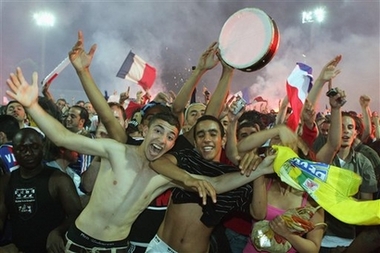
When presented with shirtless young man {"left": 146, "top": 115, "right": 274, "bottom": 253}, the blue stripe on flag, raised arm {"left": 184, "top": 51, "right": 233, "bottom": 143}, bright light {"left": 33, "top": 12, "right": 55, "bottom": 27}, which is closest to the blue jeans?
shirtless young man {"left": 146, "top": 115, "right": 274, "bottom": 253}

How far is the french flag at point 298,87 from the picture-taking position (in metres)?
5.87

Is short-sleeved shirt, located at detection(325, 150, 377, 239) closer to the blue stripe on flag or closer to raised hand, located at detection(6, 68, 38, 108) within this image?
raised hand, located at detection(6, 68, 38, 108)

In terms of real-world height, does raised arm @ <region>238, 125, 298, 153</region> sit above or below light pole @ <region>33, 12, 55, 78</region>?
below

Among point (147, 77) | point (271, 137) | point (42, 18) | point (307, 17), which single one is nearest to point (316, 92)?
point (271, 137)

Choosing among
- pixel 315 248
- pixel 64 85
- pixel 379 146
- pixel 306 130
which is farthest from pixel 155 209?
pixel 64 85

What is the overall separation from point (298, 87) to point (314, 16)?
1757cm

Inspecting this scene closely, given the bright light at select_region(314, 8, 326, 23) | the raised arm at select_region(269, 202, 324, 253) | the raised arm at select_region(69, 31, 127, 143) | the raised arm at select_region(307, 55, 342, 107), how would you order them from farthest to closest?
1. the bright light at select_region(314, 8, 326, 23)
2. the raised arm at select_region(307, 55, 342, 107)
3. the raised arm at select_region(69, 31, 127, 143)
4. the raised arm at select_region(269, 202, 324, 253)

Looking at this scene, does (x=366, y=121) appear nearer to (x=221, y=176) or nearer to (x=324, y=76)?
(x=324, y=76)

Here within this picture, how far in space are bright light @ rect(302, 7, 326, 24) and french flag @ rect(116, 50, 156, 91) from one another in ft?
44.4

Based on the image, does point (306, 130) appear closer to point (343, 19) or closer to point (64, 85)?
point (343, 19)

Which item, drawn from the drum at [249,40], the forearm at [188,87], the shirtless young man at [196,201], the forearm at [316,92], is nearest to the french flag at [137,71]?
the forearm at [188,87]

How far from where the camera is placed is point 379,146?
5.67 metres

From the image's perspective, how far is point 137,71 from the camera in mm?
10727

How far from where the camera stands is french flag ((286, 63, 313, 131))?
231 inches
